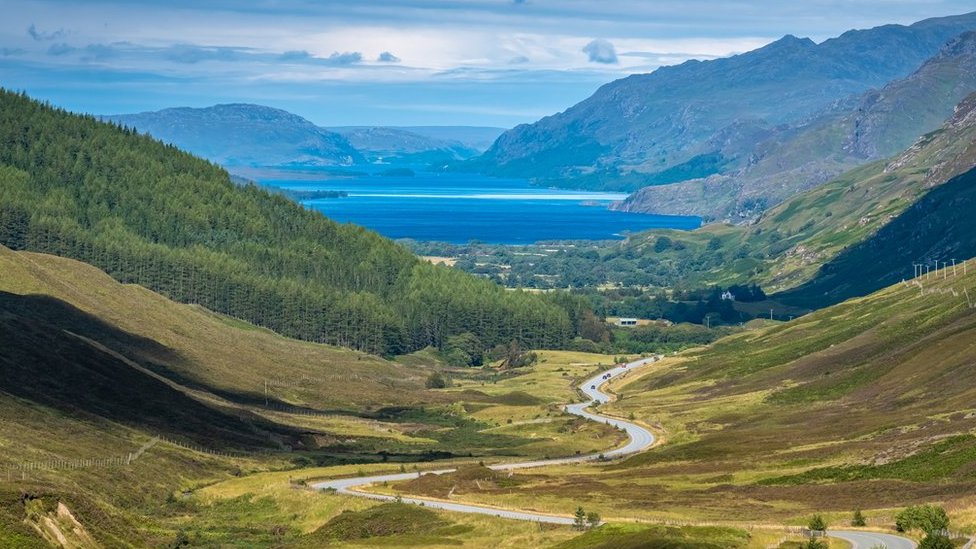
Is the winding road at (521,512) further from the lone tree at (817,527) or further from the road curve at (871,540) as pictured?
the lone tree at (817,527)

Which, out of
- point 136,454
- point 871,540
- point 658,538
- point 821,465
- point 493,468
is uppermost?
point 658,538

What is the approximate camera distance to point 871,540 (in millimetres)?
91188

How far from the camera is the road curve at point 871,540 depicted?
87.8m

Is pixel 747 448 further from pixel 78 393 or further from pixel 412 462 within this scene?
pixel 78 393

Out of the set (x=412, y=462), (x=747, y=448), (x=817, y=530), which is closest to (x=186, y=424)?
(x=412, y=462)

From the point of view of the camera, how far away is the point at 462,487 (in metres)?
137

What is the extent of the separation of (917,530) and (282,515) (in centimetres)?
6033

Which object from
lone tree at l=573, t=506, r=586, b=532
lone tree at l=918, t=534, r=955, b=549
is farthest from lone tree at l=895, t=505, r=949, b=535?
lone tree at l=573, t=506, r=586, b=532

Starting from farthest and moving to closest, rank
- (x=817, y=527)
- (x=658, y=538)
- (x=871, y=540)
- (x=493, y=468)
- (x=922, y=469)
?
(x=493, y=468) → (x=922, y=469) → (x=817, y=527) → (x=871, y=540) → (x=658, y=538)

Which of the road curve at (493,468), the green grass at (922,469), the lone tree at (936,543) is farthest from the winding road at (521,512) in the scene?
the green grass at (922,469)

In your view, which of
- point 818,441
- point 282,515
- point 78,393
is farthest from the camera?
point 78,393

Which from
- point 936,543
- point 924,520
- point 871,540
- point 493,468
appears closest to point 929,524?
point 924,520

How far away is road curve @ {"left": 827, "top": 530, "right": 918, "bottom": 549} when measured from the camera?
288 feet

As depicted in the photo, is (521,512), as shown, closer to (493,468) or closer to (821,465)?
(821,465)
